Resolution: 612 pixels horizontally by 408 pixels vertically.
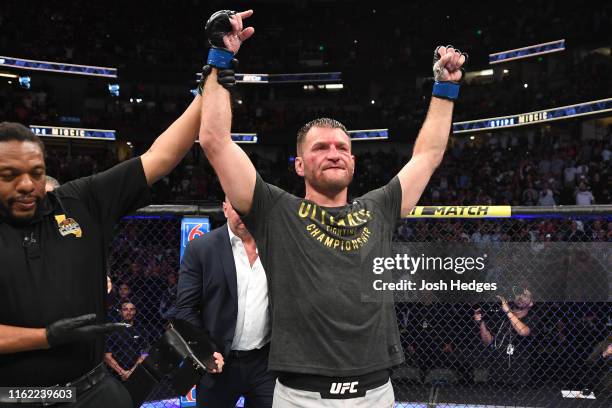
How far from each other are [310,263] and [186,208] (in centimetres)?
178

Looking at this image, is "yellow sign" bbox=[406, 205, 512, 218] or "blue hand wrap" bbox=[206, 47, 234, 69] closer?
"blue hand wrap" bbox=[206, 47, 234, 69]

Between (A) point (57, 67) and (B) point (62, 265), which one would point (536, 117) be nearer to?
(A) point (57, 67)

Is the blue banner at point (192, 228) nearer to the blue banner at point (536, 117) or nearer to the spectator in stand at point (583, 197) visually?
the spectator in stand at point (583, 197)

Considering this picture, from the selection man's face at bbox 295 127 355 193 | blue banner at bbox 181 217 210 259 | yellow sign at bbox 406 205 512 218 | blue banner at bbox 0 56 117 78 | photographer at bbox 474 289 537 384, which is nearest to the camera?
man's face at bbox 295 127 355 193

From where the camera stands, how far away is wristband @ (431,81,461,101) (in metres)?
2.25

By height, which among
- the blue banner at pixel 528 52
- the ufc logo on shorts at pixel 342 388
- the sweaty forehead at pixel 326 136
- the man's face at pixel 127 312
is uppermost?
the blue banner at pixel 528 52

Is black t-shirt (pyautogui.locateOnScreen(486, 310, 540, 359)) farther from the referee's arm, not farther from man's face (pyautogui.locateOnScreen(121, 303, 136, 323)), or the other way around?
the referee's arm

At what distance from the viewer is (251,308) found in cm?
272

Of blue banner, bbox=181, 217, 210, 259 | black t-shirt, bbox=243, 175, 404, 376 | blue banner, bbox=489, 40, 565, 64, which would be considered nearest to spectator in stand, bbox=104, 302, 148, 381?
blue banner, bbox=181, 217, 210, 259

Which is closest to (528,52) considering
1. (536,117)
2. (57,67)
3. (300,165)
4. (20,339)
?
(536,117)

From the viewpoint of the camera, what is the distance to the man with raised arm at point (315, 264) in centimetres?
180

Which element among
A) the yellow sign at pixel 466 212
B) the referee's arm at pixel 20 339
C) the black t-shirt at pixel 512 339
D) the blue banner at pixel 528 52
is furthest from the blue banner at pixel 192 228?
the blue banner at pixel 528 52

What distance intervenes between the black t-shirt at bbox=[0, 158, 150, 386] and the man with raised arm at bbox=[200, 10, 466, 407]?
1.17ft

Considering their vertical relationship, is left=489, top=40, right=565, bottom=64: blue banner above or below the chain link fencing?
above
